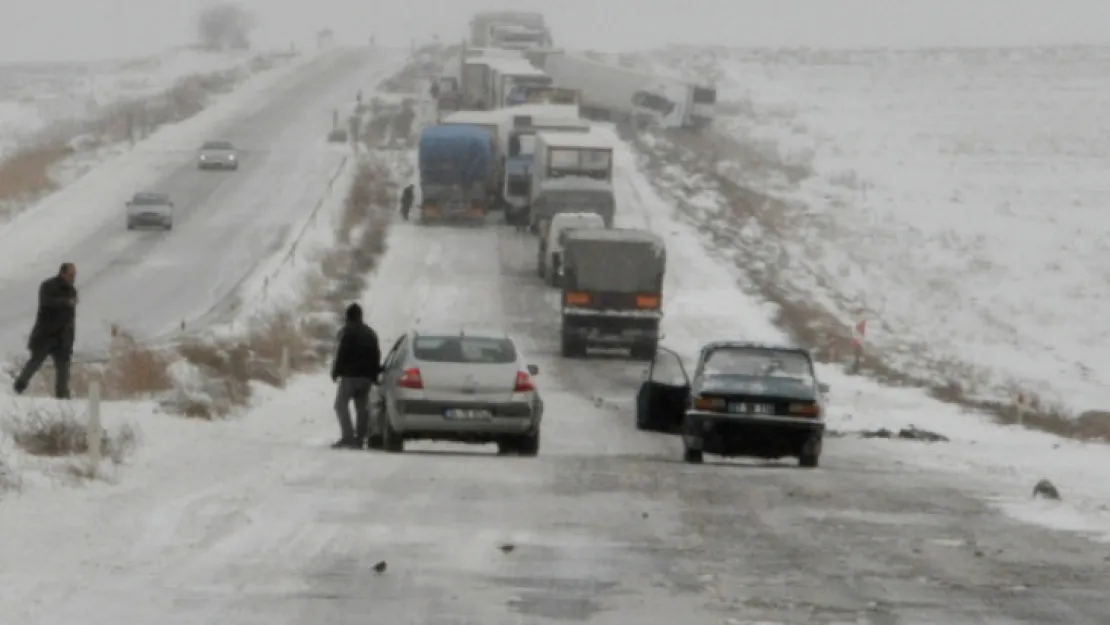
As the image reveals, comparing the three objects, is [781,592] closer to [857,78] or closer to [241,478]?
[241,478]

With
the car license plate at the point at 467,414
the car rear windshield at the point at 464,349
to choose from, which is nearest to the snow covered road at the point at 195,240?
the car rear windshield at the point at 464,349

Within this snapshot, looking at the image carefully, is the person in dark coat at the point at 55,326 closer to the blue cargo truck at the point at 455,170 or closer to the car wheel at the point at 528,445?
the car wheel at the point at 528,445

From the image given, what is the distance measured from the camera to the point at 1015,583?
11805 mm

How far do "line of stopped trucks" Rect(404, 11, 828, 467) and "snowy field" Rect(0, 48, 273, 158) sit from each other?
2353 centimetres

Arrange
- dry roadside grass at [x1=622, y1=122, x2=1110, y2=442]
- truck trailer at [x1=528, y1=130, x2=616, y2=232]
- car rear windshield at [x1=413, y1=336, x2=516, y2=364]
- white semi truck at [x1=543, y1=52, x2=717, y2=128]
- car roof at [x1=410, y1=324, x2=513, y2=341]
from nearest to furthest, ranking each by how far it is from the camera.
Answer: car rear windshield at [x1=413, y1=336, x2=516, y2=364] < car roof at [x1=410, y1=324, x2=513, y2=341] < dry roadside grass at [x1=622, y1=122, x2=1110, y2=442] < truck trailer at [x1=528, y1=130, x2=616, y2=232] < white semi truck at [x1=543, y1=52, x2=717, y2=128]

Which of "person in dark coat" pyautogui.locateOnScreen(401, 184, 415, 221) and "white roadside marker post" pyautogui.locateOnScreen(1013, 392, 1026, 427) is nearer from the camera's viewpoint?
"white roadside marker post" pyautogui.locateOnScreen(1013, 392, 1026, 427)

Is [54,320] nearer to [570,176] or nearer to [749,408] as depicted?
[749,408]

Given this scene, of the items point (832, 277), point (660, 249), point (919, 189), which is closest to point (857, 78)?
point (919, 189)

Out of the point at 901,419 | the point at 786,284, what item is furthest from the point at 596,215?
the point at 901,419

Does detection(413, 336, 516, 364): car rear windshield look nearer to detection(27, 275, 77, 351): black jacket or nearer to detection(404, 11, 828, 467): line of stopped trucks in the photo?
detection(404, 11, 828, 467): line of stopped trucks

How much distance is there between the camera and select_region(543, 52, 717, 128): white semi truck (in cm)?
8506

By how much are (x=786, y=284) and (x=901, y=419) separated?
69.9 ft

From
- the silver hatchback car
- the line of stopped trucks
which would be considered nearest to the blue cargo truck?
the line of stopped trucks

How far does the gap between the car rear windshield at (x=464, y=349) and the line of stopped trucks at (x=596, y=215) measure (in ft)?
6.90
